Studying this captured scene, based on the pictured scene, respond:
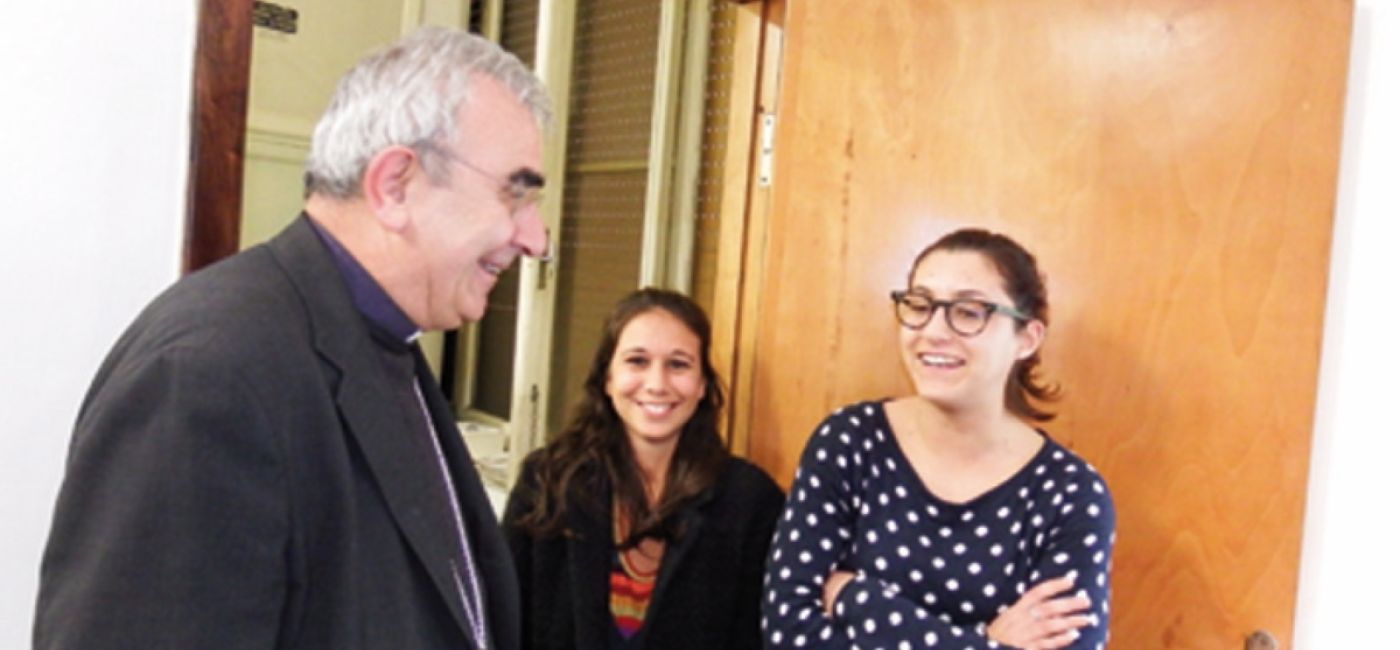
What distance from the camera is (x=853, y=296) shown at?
185 cm

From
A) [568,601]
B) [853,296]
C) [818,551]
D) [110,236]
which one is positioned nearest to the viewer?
[110,236]

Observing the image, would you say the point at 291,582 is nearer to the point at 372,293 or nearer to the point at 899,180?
the point at 372,293

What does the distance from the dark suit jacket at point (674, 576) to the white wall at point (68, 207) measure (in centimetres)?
74

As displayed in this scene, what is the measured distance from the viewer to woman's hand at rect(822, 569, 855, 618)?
1.42 meters

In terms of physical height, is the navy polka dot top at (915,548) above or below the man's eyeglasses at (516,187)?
below

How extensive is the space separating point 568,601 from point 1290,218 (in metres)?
1.29

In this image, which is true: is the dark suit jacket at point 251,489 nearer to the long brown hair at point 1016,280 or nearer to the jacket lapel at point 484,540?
the jacket lapel at point 484,540

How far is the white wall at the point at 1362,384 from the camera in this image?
1.46 m

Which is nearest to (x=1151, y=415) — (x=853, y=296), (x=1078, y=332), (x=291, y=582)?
(x=1078, y=332)

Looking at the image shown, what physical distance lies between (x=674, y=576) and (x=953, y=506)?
516 mm

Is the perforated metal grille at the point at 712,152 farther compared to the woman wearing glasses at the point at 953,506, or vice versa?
the perforated metal grille at the point at 712,152

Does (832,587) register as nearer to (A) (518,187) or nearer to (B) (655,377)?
(B) (655,377)

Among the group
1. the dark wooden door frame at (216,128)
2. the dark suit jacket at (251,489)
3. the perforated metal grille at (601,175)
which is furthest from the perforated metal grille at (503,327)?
the dark suit jacket at (251,489)

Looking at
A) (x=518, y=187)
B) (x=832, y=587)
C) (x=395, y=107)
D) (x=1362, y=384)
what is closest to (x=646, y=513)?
(x=832, y=587)
